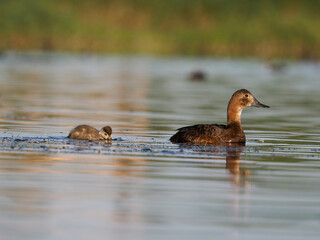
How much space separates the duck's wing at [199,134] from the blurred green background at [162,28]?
165 ft

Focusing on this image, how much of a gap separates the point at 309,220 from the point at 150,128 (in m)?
9.16

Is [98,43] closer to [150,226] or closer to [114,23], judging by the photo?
[114,23]

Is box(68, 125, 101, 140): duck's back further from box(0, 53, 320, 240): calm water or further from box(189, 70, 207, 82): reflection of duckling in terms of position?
box(189, 70, 207, 82): reflection of duckling

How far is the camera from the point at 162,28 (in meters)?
70.6

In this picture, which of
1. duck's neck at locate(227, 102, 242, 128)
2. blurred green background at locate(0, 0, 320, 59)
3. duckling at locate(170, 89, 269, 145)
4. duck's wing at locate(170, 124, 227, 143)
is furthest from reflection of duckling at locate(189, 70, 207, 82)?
duck's wing at locate(170, 124, 227, 143)

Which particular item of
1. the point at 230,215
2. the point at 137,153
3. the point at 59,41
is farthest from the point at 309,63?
the point at 230,215

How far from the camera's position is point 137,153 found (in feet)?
41.9

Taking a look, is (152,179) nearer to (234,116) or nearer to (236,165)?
(236,165)

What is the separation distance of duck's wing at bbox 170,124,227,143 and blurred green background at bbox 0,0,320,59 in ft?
165

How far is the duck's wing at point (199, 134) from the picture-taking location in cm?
1396

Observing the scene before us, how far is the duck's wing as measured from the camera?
1396 cm

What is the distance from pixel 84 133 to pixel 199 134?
1.82 meters

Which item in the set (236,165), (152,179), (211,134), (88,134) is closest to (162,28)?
(88,134)

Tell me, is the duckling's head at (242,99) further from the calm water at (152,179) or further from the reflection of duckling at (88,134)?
the reflection of duckling at (88,134)
